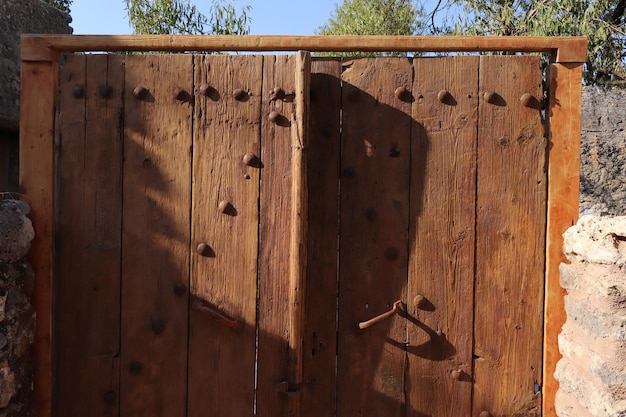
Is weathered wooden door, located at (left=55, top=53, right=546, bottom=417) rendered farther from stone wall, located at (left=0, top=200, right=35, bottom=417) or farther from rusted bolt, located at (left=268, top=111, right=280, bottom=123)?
stone wall, located at (left=0, top=200, right=35, bottom=417)

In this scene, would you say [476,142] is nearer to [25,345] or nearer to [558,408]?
[558,408]

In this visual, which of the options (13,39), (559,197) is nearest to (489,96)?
(559,197)

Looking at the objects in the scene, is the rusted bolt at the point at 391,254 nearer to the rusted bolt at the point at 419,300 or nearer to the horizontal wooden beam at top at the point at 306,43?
the rusted bolt at the point at 419,300

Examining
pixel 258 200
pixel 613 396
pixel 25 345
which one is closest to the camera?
pixel 613 396

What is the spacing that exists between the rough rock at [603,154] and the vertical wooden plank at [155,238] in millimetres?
2511

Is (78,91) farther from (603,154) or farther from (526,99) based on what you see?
(603,154)

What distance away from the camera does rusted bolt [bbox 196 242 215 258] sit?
5.82 feet

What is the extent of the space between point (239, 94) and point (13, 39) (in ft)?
4.74

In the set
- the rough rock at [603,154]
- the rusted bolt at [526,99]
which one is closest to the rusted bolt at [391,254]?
the rusted bolt at [526,99]

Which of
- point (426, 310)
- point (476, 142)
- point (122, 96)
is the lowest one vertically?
point (426, 310)

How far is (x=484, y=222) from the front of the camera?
1.78 metres

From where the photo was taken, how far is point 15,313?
160cm

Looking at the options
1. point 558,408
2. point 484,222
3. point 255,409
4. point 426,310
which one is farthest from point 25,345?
point 558,408

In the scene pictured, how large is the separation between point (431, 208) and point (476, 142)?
0.92ft
